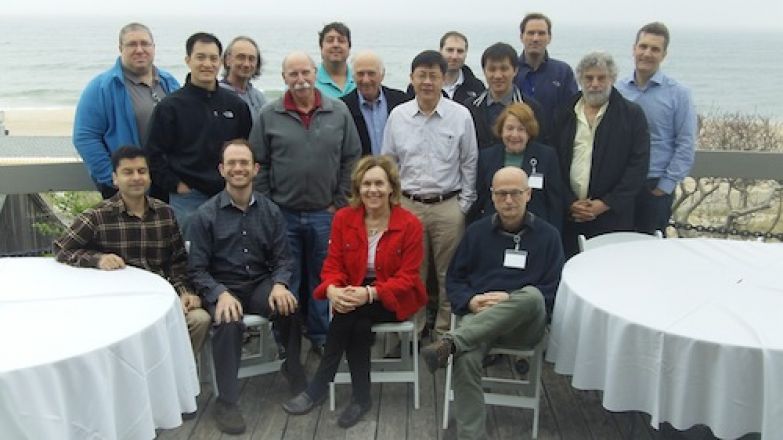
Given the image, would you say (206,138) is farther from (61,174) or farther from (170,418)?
(170,418)

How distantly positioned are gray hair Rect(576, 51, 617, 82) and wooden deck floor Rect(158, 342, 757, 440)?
170cm

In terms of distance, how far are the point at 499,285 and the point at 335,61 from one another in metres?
1.98

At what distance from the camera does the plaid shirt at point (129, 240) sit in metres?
3.17

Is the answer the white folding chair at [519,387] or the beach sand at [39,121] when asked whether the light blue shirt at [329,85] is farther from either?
the beach sand at [39,121]

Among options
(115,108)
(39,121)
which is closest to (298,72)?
(115,108)

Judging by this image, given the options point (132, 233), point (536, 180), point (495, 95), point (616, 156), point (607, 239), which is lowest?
point (607, 239)

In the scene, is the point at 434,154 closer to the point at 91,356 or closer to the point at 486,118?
the point at 486,118

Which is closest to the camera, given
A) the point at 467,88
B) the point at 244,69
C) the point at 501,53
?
the point at 501,53

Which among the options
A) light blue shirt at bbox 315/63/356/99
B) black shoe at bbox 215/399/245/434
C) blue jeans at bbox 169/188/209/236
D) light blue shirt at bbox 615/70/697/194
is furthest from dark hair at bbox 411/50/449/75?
black shoe at bbox 215/399/245/434

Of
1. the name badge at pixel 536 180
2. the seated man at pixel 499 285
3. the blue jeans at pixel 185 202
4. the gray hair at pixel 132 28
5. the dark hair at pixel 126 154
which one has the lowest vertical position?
the seated man at pixel 499 285

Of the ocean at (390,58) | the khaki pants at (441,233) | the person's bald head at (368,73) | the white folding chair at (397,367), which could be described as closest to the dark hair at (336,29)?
the person's bald head at (368,73)

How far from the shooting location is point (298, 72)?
3.70 metres

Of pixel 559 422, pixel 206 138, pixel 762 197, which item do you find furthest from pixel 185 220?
pixel 762 197

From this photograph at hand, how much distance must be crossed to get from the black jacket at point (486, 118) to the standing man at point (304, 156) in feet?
2.35
